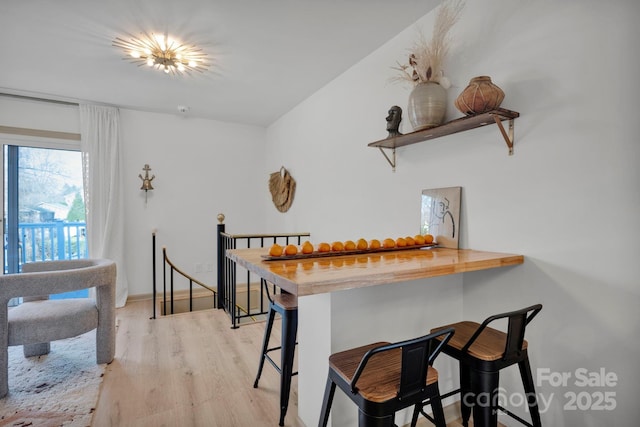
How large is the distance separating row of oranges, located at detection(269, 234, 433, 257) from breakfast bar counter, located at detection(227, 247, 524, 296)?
4 cm

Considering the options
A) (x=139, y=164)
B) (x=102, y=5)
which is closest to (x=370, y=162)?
(x=102, y=5)

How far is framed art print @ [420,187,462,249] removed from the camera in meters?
1.80

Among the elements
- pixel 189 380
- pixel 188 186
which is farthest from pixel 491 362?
pixel 188 186

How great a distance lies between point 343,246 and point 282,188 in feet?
8.39

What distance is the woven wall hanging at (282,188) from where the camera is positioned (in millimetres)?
3846

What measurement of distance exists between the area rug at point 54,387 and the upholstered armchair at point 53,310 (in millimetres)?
91

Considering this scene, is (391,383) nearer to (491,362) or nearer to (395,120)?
(491,362)

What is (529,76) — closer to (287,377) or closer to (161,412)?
(287,377)

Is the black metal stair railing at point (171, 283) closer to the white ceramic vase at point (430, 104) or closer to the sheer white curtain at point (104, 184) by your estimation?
the sheer white curtain at point (104, 184)

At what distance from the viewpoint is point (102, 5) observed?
1.91 metres

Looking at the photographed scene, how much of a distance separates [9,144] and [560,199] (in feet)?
16.2

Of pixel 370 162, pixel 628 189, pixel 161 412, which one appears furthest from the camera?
pixel 370 162

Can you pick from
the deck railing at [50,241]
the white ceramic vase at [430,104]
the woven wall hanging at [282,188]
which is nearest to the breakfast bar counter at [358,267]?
the white ceramic vase at [430,104]

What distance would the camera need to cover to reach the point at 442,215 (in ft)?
6.15
